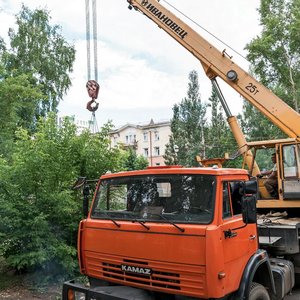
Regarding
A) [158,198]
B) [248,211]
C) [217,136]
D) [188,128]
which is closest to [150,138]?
[188,128]

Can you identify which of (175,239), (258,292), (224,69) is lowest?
(258,292)

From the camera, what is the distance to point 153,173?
4.19m

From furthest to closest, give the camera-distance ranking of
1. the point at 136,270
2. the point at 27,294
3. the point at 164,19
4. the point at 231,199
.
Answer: the point at 164,19
the point at 27,294
the point at 231,199
the point at 136,270

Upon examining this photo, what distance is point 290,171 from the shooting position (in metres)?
6.95

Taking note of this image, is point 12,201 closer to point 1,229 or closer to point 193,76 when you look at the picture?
point 1,229

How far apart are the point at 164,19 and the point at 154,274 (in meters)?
7.63

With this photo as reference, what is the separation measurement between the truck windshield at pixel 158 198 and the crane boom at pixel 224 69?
189 inches

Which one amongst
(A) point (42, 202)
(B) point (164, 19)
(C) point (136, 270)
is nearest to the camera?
(C) point (136, 270)

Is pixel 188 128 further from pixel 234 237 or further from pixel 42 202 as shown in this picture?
pixel 234 237

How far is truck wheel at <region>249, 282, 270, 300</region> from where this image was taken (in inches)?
164

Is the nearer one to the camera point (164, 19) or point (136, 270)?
point (136, 270)

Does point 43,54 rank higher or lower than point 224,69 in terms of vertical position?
higher

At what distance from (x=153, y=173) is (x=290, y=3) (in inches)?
812

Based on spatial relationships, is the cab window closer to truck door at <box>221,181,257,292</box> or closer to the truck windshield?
truck door at <box>221,181,257,292</box>
